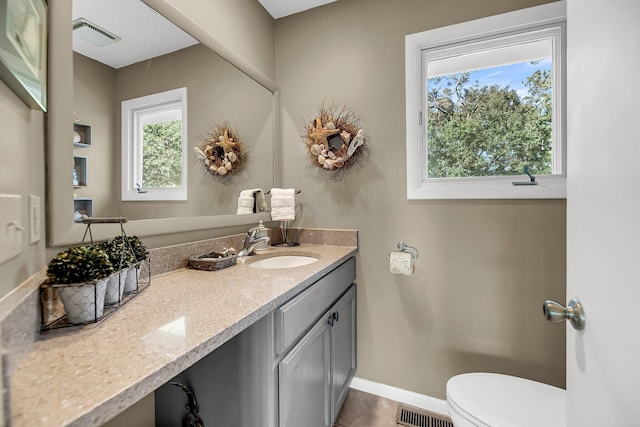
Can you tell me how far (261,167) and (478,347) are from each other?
5.48 ft

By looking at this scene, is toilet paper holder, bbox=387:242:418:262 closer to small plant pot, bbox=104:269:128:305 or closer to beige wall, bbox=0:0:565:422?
beige wall, bbox=0:0:565:422

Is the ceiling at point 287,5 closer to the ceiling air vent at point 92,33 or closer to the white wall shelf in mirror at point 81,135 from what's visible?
the ceiling air vent at point 92,33

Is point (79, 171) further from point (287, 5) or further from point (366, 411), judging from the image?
point (366, 411)

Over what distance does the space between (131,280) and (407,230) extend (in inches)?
54.6

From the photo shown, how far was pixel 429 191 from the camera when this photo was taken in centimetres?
163

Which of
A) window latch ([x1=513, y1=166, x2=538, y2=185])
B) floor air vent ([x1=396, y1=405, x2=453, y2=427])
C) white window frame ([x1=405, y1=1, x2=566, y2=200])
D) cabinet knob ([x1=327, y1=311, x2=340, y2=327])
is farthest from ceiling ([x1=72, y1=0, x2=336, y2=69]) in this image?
floor air vent ([x1=396, y1=405, x2=453, y2=427])

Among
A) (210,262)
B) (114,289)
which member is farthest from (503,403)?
(114,289)

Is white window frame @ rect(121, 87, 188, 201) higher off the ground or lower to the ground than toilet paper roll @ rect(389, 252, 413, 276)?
higher

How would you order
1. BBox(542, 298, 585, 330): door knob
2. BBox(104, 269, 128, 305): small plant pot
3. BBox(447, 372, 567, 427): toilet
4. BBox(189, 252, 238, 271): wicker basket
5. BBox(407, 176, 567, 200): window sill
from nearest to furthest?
1. BBox(542, 298, 585, 330): door knob
2. BBox(104, 269, 128, 305): small plant pot
3. BBox(447, 372, 567, 427): toilet
4. BBox(189, 252, 238, 271): wicker basket
5. BBox(407, 176, 567, 200): window sill

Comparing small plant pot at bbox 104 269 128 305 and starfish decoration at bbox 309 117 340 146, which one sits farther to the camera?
starfish decoration at bbox 309 117 340 146

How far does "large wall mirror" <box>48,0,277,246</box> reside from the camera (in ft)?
2.81

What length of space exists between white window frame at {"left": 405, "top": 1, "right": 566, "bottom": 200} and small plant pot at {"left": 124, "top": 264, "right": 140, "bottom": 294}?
Answer: 4.56 ft

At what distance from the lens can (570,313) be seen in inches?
26.6

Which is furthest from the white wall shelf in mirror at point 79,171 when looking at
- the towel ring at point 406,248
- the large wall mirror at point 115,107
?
the towel ring at point 406,248
